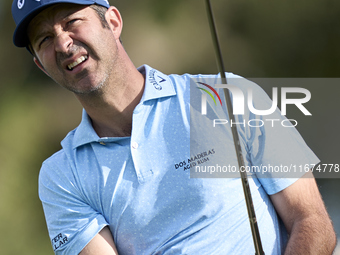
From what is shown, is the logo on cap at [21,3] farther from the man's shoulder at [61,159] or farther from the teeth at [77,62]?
the man's shoulder at [61,159]

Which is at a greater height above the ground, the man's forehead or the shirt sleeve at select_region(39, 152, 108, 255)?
the man's forehead

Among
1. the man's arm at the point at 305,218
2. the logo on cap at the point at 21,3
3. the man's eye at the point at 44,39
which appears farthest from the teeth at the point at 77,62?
the man's arm at the point at 305,218

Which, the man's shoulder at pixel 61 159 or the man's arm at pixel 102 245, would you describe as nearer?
the man's arm at pixel 102 245

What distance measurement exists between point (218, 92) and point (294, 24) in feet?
6.30

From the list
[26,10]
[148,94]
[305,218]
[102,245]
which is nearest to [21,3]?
[26,10]

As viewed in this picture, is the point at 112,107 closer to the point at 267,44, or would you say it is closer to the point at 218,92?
the point at 218,92

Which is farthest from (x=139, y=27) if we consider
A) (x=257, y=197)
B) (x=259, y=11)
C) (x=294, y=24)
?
(x=257, y=197)

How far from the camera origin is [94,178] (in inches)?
54.5

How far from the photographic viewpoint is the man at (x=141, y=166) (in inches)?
50.9

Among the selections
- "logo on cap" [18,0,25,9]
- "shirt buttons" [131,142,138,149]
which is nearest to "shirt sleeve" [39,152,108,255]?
"shirt buttons" [131,142,138,149]

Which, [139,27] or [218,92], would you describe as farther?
[139,27]

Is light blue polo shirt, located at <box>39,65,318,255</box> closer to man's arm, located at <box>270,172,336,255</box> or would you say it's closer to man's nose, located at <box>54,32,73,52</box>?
man's arm, located at <box>270,172,336,255</box>

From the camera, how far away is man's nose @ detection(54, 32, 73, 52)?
1392 millimetres

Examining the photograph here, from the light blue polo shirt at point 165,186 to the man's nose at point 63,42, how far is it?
9.3 inches
